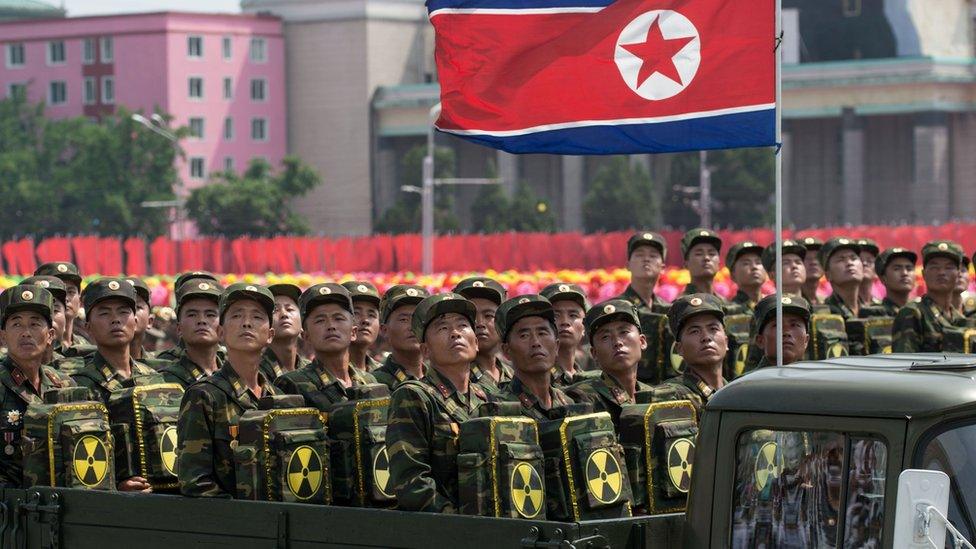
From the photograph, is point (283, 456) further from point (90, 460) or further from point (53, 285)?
point (53, 285)

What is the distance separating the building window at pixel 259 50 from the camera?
338ft

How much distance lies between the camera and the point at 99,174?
3339 inches

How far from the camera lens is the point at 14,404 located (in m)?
8.52

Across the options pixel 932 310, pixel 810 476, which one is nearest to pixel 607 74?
pixel 810 476

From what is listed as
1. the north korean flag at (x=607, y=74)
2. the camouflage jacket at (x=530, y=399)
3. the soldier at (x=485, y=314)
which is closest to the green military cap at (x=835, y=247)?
the soldier at (x=485, y=314)

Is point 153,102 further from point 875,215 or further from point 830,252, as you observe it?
point 830,252

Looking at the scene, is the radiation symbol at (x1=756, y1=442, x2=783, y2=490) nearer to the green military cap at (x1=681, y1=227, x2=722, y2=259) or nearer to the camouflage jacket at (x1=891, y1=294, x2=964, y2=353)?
the camouflage jacket at (x1=891, y1=294, x2=964, y2=353)

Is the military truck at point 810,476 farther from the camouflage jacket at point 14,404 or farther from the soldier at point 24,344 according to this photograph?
the soldier at point 24,344

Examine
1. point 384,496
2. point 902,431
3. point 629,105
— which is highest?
point 629,105

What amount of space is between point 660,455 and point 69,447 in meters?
2.37

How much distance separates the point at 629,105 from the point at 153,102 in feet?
300

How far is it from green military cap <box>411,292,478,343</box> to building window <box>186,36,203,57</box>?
9449 centimetres

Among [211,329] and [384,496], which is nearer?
[384,496]

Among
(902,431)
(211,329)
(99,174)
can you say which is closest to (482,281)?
(211,329)
